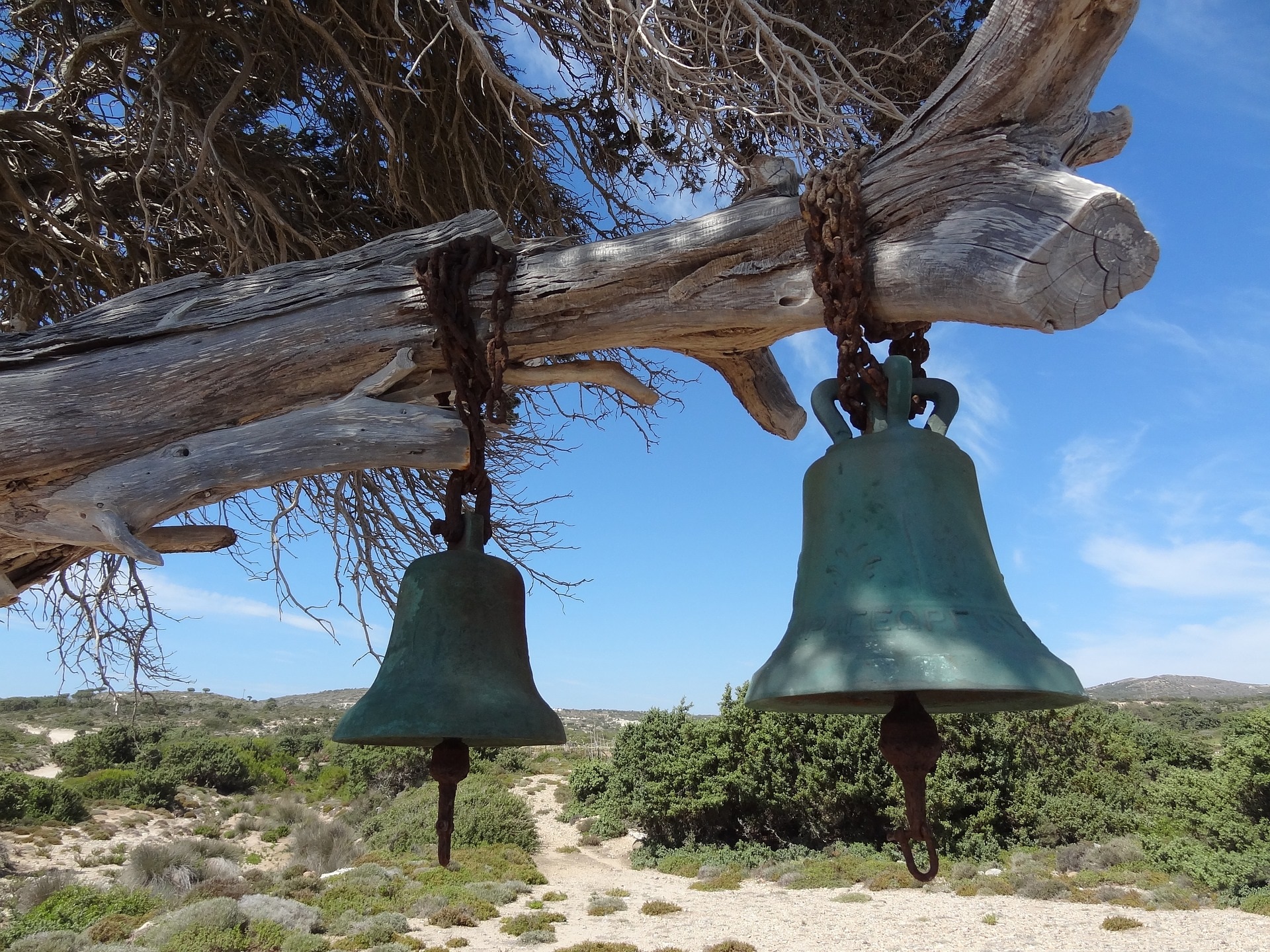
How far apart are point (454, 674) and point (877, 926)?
54.2ft

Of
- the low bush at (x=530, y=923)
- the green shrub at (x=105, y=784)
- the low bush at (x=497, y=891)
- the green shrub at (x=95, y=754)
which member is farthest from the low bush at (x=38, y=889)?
the green shrub at (x=95, y=754)

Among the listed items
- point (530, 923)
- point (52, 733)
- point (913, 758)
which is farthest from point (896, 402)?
point (52, 733)

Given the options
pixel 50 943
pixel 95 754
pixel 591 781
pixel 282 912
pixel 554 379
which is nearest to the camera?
pixel 554 379

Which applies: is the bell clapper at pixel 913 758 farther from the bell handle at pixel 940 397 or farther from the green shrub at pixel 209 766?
the green shrub at pixel 209 766

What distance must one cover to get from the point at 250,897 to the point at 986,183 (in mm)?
18748

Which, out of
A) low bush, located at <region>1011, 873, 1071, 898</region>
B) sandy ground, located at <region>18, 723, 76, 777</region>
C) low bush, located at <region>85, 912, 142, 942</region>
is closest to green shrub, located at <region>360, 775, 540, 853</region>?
low bush, located at <region>85, 912, 142, 942</region>

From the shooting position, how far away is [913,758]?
151cm

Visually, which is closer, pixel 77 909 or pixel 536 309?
pixel 536 309

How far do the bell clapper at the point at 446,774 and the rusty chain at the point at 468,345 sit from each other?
50cm

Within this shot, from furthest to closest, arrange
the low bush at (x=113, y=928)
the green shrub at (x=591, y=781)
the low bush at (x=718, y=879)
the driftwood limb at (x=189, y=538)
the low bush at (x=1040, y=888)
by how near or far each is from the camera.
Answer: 1. the green shrub at (x=591, y=781)
2. the low bush at (x=718, y=879)
3. the low bush at (x=1040, y=888)
4. the low bush at (x=113, y=928)
5. the driftwood limb at (x=189, y=538)

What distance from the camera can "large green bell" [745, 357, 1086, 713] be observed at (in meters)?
1.48

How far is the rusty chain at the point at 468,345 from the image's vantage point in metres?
2.18

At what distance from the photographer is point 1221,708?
4981 cm

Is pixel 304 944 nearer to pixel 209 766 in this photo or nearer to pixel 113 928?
pixel 113 928
